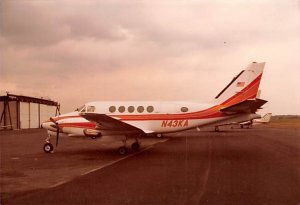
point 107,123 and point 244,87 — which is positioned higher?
point 244,87

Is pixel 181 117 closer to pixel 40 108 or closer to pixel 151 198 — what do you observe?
pixel 151 198

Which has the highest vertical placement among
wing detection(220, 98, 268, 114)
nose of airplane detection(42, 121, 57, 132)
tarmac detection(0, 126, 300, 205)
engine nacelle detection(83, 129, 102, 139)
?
wing detection(220, 98, 268, 114)

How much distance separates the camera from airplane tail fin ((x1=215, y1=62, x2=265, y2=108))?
19.1 meters

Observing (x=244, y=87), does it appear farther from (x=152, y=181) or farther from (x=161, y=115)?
(x=152, y=181)

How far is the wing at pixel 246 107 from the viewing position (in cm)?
1681

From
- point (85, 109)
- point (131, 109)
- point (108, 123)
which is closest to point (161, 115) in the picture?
point (131, 109)

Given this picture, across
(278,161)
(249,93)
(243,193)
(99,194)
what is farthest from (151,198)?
(249,93)

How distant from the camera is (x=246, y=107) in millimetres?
17406

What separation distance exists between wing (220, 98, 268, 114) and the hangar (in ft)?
176

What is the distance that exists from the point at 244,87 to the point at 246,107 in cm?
219

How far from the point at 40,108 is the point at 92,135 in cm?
6243

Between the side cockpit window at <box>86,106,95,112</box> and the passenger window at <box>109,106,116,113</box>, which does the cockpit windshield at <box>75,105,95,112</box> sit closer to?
the side cockpit window at <box>86,106,95,112</box>

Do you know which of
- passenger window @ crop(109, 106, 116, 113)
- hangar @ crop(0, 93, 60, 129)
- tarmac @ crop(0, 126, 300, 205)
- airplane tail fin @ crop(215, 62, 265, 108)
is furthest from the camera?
hangar @ crop(0, 93, 60, 129)

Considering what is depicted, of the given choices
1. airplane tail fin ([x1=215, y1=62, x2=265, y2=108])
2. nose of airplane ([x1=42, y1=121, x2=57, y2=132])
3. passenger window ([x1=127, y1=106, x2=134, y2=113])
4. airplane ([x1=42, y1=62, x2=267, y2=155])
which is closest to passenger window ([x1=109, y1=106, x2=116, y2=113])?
airplane ([x1=42, y1=62, x2=267, y2=155])
